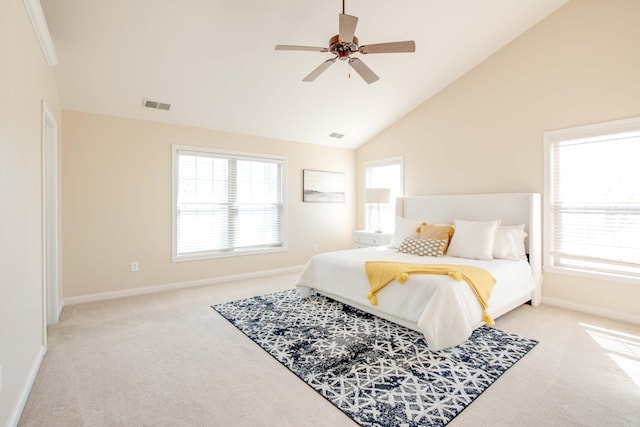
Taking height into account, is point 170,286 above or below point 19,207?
below

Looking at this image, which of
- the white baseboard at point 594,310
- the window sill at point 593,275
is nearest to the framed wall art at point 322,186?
the window sill at point 593,275

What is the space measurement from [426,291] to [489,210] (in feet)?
7.12

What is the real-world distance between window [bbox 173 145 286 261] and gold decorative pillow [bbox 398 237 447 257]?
239 cm

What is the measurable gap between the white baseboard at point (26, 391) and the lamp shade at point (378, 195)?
451 cm

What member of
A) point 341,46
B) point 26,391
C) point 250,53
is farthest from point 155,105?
point 26,391

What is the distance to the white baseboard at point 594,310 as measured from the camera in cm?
327

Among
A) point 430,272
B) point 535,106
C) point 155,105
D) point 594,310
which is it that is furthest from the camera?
point 155,105

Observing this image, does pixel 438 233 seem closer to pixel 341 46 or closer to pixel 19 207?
pixel 341 46

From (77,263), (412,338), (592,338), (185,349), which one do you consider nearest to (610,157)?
(592,338)

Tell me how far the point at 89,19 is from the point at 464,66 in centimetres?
436

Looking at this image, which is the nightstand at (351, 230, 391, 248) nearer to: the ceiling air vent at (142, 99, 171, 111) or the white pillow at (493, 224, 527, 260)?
the white pillow at (493, 224, 527, 260)

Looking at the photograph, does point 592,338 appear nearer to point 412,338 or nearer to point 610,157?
point 412,338

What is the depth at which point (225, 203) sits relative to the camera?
5098 millimetres

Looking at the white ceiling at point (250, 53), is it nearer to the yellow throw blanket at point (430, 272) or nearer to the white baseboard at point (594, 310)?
the yellow throw blanket at point (430, 272)
